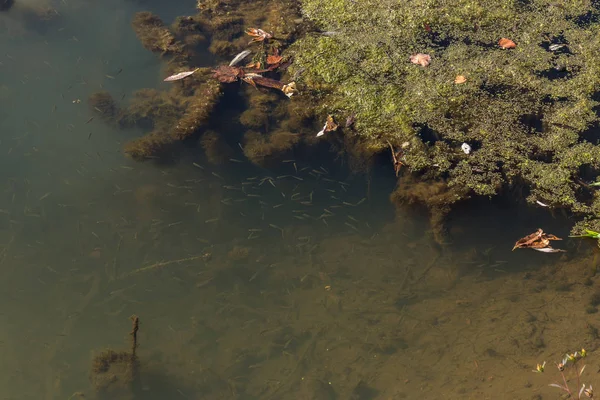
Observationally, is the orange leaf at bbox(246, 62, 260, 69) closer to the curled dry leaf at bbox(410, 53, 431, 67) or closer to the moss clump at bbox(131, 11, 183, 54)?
the moss clump at bbox(131, 11, 183, 54)

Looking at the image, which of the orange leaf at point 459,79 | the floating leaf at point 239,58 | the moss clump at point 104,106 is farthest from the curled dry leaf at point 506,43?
the moss clump at point 104,106

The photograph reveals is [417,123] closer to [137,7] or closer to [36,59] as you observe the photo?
[137,7]

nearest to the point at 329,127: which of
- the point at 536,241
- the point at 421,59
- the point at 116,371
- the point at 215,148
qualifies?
the point at 215,148

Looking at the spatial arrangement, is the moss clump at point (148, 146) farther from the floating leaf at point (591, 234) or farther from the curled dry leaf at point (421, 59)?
the floating leaf at point (591, 234)

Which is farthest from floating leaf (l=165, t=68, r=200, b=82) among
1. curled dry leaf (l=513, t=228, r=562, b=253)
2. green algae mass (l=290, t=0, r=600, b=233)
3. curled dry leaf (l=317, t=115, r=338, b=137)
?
curled dry leaf (l=513, t=228, r=562, b=253)

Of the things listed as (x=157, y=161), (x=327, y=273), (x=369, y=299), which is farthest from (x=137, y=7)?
(x=369, y=299)

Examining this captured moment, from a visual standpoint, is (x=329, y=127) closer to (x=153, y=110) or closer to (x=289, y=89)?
(x=289, y=89)

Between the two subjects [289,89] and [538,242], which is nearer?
[538,242]
